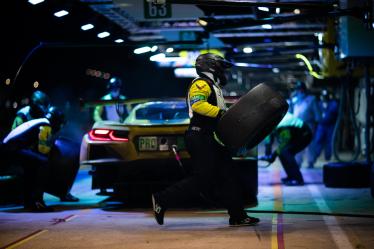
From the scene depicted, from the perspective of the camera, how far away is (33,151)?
32.5 feet

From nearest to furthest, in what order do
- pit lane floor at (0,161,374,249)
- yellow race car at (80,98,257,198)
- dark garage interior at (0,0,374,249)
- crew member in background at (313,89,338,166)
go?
pit lane floor at (0,161,374,249)
dark garage interior at (0,0,374,249)
yellow race car at (80,98,257,198)
crew member in background at (313,89,338,166)

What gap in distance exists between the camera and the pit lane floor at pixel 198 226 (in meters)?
7.05

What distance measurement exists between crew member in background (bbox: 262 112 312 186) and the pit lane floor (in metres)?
1.57

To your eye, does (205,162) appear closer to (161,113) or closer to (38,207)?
(161,113)

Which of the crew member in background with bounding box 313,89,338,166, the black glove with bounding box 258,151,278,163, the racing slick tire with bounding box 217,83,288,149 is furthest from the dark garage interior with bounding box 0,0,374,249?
the crew member in background with bounding box 313,89,338,166

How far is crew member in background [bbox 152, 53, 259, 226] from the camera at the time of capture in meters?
7.90

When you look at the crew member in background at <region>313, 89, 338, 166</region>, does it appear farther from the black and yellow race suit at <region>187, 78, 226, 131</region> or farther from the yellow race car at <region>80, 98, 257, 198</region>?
the black and yellow race suit at <region>187, 78, 226, 131</region>

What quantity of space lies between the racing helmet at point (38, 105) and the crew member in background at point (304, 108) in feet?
22.1

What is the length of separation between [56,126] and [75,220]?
1.77m

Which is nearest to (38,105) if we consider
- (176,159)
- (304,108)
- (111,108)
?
(176,159)

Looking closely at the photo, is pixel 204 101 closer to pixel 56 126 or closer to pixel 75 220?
pixel 75 220

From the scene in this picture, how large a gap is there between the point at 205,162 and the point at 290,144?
5.40 m

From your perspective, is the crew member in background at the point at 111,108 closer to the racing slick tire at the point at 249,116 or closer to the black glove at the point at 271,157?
the black glove at the point at 271,157

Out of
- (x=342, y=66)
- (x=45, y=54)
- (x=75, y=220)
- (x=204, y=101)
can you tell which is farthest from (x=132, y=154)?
(x=45, y=54)
